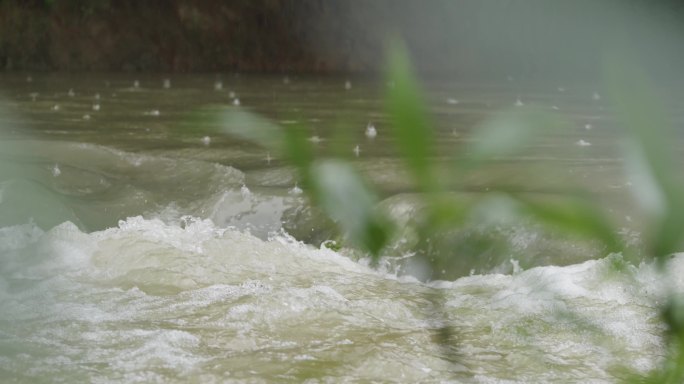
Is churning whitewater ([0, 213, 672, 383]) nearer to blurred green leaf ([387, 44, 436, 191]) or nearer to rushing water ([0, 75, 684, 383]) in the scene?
rushing water ([0, 75, 684, 383])

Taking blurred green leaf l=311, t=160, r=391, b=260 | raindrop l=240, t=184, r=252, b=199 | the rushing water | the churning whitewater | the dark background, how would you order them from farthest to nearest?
Answer: the dark background, raindrop l=240, t=184, r=252, b=199, the churning whitewater, the rushing water, blurred green leaf l=311, t=160, r=391, b=260

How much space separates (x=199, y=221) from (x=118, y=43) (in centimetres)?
946

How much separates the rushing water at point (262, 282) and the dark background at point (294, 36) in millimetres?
7417

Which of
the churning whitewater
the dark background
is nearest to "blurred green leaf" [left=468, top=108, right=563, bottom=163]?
the churning whitewater

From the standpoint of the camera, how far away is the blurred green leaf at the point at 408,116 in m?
0.42

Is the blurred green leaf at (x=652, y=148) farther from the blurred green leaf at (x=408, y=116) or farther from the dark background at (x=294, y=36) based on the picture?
the dark background at (x=294, y=36)

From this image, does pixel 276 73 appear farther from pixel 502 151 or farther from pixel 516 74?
pixel 502 151

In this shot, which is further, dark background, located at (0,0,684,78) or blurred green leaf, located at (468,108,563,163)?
dark background, located at (0,0,684,78)

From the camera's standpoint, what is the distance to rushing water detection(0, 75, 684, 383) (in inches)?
68.8

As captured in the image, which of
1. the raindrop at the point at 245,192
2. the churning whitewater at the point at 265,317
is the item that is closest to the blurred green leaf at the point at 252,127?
the churning whitewater at the point at 265,317

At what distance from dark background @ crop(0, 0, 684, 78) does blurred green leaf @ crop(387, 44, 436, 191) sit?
1183 centimetres

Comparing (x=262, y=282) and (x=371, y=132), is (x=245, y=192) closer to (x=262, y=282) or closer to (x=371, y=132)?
(x=262, y=282)

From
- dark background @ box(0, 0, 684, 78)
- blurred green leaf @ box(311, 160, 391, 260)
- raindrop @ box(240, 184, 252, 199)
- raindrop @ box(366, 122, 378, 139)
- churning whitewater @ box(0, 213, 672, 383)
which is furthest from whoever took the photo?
dark background @ box(0, 0, 684, 78)

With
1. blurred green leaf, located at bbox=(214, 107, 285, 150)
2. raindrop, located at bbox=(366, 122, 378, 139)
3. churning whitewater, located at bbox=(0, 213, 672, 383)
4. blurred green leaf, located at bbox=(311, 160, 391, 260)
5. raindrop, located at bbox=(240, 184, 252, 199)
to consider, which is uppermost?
blurred green leaf, located at bbox=(214, 107, 285, 150)
